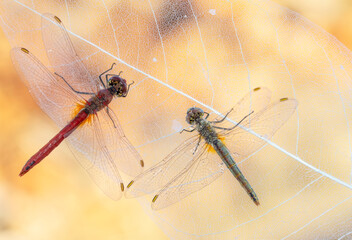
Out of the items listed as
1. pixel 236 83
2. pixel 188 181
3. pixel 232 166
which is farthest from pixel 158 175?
pixel 236 83

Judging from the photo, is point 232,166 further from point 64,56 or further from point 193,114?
point 64,56

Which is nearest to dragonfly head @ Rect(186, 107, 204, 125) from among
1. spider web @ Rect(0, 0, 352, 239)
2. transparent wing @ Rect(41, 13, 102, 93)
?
spider web @ Rect(0, 0, 352, 239)

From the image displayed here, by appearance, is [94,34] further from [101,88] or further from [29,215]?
[29,215]

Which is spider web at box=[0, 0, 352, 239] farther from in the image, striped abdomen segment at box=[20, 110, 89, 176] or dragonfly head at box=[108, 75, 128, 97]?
striped abdomen segment at box=[20, 110, 89, 176]

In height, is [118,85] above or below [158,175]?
above

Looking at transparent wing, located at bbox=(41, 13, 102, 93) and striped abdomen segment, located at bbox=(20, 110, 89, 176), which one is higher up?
transparent wing, located at bbox=(41, 13, 102, 93)

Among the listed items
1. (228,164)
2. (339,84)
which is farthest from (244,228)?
(339,84)

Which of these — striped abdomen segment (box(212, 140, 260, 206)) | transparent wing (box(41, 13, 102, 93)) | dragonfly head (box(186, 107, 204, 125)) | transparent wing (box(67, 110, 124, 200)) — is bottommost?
striped abdomen segment (box(212, 140, 260, 206))
